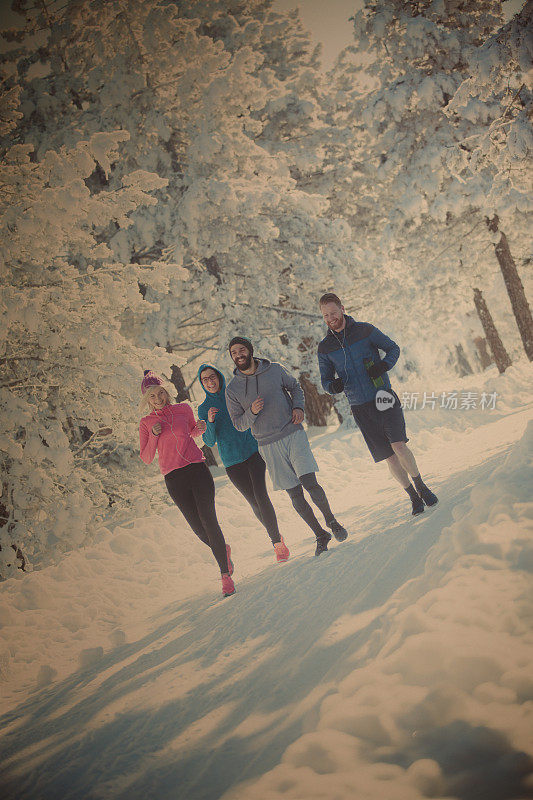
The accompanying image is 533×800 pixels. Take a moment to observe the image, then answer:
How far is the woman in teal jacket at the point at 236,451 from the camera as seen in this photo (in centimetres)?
472

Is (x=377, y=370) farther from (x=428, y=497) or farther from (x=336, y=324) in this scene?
(x=428, y=497)

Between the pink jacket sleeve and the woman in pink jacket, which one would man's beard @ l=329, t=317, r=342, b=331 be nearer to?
the woman in pink jacket

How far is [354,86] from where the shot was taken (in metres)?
14.6

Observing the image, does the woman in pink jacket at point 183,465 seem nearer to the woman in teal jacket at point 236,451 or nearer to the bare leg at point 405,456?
the woman in teal jacket at point 236,451

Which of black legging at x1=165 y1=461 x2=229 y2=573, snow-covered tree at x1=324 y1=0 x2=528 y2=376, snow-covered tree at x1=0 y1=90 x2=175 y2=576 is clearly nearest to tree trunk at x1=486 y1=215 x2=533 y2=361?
snow-covered tree at x1=324 y1=0 x2=528 y2=376

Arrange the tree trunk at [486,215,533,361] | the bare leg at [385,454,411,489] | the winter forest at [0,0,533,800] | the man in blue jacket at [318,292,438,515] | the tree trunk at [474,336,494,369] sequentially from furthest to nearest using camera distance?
the tree trunk at [474,336,494,369], the tree trunk at [486,215,533,361], the bare leg at [385,454,411,489], the man in blue jacket at [318,292,438,515], the winter forest at [0,0,533,800]

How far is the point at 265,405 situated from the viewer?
451 centimetres

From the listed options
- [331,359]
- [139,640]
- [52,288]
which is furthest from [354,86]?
[139,640]

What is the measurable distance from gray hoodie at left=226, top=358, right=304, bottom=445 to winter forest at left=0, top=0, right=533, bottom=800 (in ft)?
4.39

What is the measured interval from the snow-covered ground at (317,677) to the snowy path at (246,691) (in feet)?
0.04

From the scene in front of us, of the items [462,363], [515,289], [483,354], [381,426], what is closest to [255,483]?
[381,426]

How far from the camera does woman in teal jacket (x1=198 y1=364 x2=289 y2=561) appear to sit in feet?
15.5

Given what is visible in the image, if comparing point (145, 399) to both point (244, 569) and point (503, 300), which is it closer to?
point (244, 569)

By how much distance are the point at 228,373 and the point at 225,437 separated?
768cm
